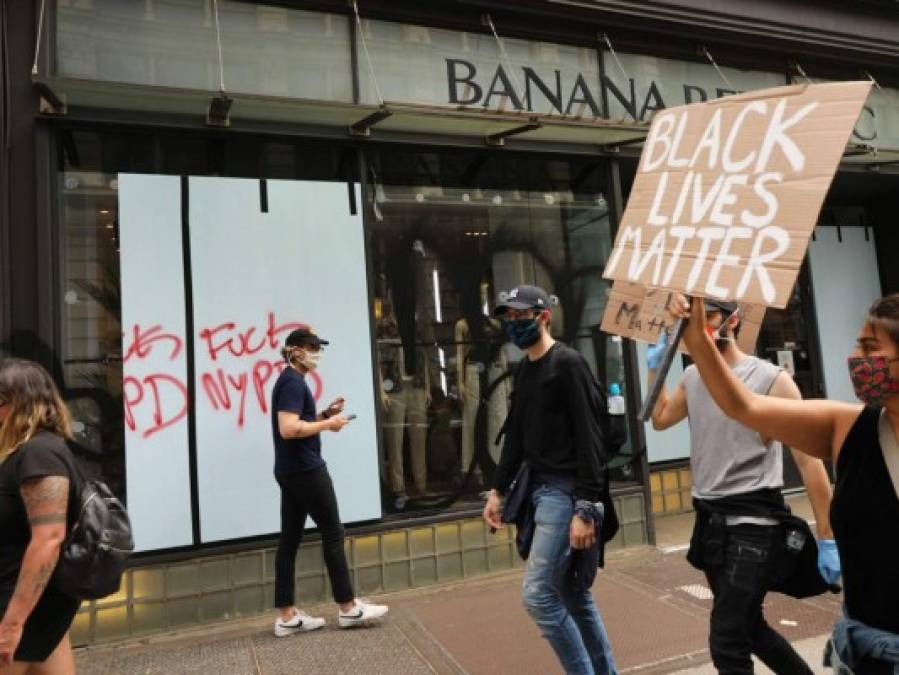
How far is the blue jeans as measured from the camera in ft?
9.77

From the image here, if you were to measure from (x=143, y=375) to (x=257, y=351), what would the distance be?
77 centimetres

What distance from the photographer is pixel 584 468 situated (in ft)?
9.88

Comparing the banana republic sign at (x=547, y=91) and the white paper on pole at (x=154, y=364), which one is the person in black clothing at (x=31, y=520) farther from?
the banana republic sign at (x=547, y=91)

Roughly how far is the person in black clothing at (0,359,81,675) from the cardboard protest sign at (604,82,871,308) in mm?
1985

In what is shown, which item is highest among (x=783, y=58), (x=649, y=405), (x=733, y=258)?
(x=783, y=58)

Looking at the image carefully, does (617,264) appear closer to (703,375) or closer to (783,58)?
(703,375)

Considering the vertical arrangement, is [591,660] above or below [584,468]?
below

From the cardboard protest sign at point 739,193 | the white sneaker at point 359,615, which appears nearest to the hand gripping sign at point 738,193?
the cardboard protest sign at point 739,193

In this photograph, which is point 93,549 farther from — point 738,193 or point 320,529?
point 738,193

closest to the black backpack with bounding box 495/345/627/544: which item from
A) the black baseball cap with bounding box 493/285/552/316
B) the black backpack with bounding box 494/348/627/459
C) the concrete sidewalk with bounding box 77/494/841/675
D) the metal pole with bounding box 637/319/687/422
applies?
the black backpack with bounding box 494/348/627/459

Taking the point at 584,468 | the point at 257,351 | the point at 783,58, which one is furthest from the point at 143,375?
the point at 783,58

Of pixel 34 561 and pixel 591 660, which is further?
pixel 591 660

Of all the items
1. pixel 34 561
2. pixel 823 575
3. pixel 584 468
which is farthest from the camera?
pixel 584 468

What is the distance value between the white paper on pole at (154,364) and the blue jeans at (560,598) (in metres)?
2.80
